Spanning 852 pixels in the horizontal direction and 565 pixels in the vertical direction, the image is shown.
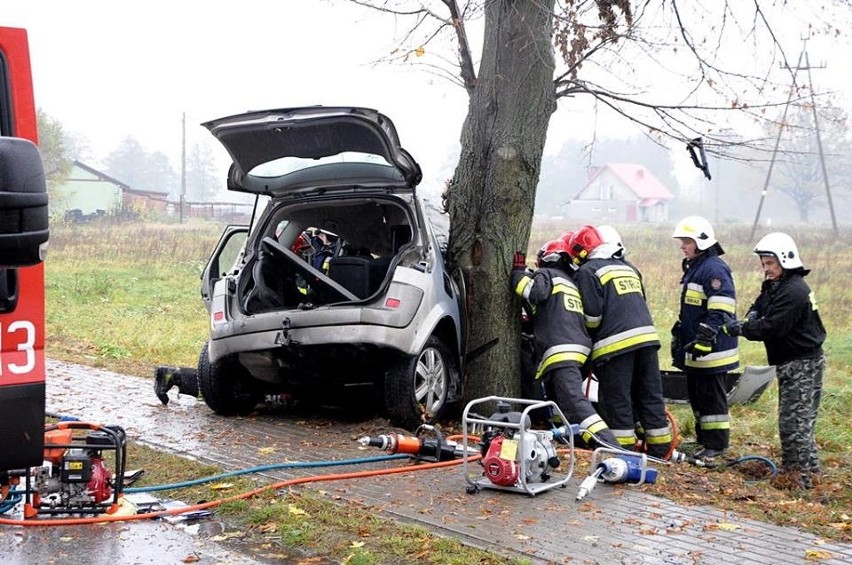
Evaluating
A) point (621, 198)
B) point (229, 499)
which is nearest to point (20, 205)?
point (229, 499)

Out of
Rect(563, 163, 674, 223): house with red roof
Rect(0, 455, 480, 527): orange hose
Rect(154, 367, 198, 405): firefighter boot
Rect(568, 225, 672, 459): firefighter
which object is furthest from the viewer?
Rect(563, 163, 674, 223): house with red roof

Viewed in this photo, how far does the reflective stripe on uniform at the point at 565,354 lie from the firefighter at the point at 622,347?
18cm

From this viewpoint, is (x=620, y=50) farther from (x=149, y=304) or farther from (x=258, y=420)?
(x=149, y=304)

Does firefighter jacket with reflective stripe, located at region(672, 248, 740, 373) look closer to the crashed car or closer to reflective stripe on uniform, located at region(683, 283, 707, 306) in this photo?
reflective stripe on uniform, located at region(683, 283, 707, 306)

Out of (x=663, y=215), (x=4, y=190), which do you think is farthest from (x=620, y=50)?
(x=663, y=215)

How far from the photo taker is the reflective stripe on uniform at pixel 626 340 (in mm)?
7771

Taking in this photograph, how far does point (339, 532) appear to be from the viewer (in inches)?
216

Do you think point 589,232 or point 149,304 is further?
point 149,304

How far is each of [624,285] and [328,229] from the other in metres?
2.86

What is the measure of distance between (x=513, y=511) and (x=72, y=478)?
245 cm

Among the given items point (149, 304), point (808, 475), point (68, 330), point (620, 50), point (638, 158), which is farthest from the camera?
point (638, 158)

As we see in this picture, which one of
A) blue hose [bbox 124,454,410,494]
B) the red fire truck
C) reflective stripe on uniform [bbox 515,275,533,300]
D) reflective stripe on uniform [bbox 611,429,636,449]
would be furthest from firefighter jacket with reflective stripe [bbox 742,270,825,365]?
the red fire truck

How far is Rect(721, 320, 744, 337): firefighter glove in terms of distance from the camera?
7828 millimetres

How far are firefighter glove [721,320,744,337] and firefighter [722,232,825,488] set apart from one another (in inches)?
6.7
